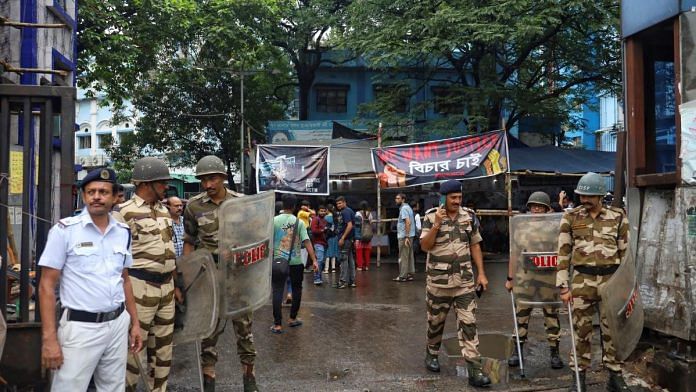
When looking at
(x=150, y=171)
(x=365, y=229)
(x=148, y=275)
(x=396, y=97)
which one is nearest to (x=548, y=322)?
(x=148, y=275)

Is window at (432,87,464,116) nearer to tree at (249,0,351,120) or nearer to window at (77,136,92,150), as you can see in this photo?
tree at (249,0,351,120)

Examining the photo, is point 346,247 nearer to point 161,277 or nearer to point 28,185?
point 161,277

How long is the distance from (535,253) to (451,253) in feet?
2.88

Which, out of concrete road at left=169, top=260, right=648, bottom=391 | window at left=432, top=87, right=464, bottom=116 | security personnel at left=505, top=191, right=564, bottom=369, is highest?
window at left=432, top=87, right=464, bottom=116

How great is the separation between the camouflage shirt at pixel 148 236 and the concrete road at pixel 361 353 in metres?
1.58

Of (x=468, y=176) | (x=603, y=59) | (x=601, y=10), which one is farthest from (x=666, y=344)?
(x=603, y=59)

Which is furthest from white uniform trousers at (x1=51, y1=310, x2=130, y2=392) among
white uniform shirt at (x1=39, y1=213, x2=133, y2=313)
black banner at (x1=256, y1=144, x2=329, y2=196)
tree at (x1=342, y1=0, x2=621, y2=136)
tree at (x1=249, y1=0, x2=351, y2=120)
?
tree at (x1=249, y1=0, x2=351, y2=120)

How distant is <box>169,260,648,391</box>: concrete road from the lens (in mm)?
5586

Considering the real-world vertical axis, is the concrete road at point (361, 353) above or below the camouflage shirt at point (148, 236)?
below

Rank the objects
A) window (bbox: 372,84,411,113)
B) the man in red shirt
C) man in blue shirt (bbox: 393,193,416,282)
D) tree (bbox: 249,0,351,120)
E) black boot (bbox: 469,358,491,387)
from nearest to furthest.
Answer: black boot (bbox: 469,358,491,387), the man in red shirt, man in blue shirt (bbox: 393,193,416,282), window (bbox: 372,84,411,113), tree (bbox: 249,0,351,120)

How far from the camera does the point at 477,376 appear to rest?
5.42 meters

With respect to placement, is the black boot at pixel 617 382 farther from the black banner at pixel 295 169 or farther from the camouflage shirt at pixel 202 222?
the black banner at pixel 295 169

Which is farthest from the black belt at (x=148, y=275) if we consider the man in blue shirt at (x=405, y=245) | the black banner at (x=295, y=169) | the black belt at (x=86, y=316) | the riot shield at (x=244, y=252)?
the black banner at (x=295, y=169)

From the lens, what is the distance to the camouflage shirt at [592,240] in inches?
201
